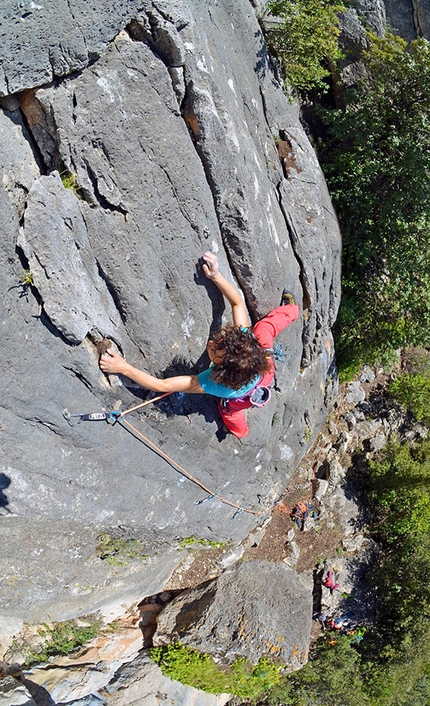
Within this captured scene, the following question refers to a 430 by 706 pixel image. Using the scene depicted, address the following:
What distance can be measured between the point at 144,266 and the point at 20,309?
1.44 m

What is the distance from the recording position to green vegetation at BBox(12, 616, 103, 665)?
7.65m

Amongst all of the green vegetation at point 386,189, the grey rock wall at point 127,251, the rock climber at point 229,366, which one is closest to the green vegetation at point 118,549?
the grey rock wall at point 127,251

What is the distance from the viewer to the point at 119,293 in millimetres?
5188

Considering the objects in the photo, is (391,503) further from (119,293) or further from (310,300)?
(119,293)

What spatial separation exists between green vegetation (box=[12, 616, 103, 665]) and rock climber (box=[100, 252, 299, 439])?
188 inches

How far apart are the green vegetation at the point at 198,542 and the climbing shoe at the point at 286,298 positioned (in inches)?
164

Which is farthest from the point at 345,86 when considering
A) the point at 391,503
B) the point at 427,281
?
the point at 391,503

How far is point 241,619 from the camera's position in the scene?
8492 millimetres

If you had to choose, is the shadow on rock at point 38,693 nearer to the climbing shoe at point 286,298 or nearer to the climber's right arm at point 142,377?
the climber's right arm at point 142,377

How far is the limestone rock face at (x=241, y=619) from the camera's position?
8.27 meters

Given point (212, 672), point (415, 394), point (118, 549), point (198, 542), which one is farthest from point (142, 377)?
point (415, 394)

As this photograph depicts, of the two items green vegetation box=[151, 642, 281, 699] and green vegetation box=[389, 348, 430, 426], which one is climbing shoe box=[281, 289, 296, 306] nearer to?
green vegetation box=[389, 348, 430, 426]

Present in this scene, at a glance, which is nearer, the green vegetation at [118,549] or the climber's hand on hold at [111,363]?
the climber's hand on hold at [111,363]

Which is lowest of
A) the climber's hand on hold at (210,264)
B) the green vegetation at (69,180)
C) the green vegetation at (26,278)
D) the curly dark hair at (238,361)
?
the curly dark hair at (238,361)
